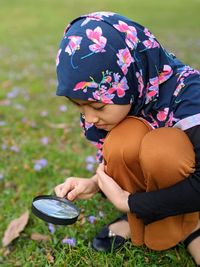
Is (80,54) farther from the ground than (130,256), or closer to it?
farther from the ground

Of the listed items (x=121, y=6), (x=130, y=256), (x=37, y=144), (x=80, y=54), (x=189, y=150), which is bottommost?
(x=121, y=6)

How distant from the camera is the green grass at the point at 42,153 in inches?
87.3

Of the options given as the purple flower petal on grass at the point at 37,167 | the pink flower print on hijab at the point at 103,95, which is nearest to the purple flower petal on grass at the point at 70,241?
the pink flower print on hijab at the point at 103,95

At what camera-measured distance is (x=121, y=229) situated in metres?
2.38

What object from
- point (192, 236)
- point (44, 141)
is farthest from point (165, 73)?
point (44, 141)

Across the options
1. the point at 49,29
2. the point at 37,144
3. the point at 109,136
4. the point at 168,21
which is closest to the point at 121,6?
the point at 168,21

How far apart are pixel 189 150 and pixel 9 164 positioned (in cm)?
180

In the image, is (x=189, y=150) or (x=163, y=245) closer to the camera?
(x=189, y=150)

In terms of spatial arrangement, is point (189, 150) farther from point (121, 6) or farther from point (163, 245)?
point (121, 6)

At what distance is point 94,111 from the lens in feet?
6.53

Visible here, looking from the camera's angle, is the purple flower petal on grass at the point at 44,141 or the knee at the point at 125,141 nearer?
the knee at the point at 125,141

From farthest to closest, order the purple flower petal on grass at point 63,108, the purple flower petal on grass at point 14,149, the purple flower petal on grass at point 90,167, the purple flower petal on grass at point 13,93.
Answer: the purple flower petal on grass at point 13,93 → the purple flower petal on grass at point 63,108 → the purple flower petal on grass at point 14,149 → the purple flower petal on grass at point 90,167

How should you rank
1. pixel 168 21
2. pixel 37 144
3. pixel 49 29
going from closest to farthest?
pixel 37 144 < pixel 49 29 < pixel 168 21

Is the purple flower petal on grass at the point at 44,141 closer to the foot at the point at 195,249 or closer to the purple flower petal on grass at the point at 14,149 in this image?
the purple flower petal on grass at the point at 14,149
